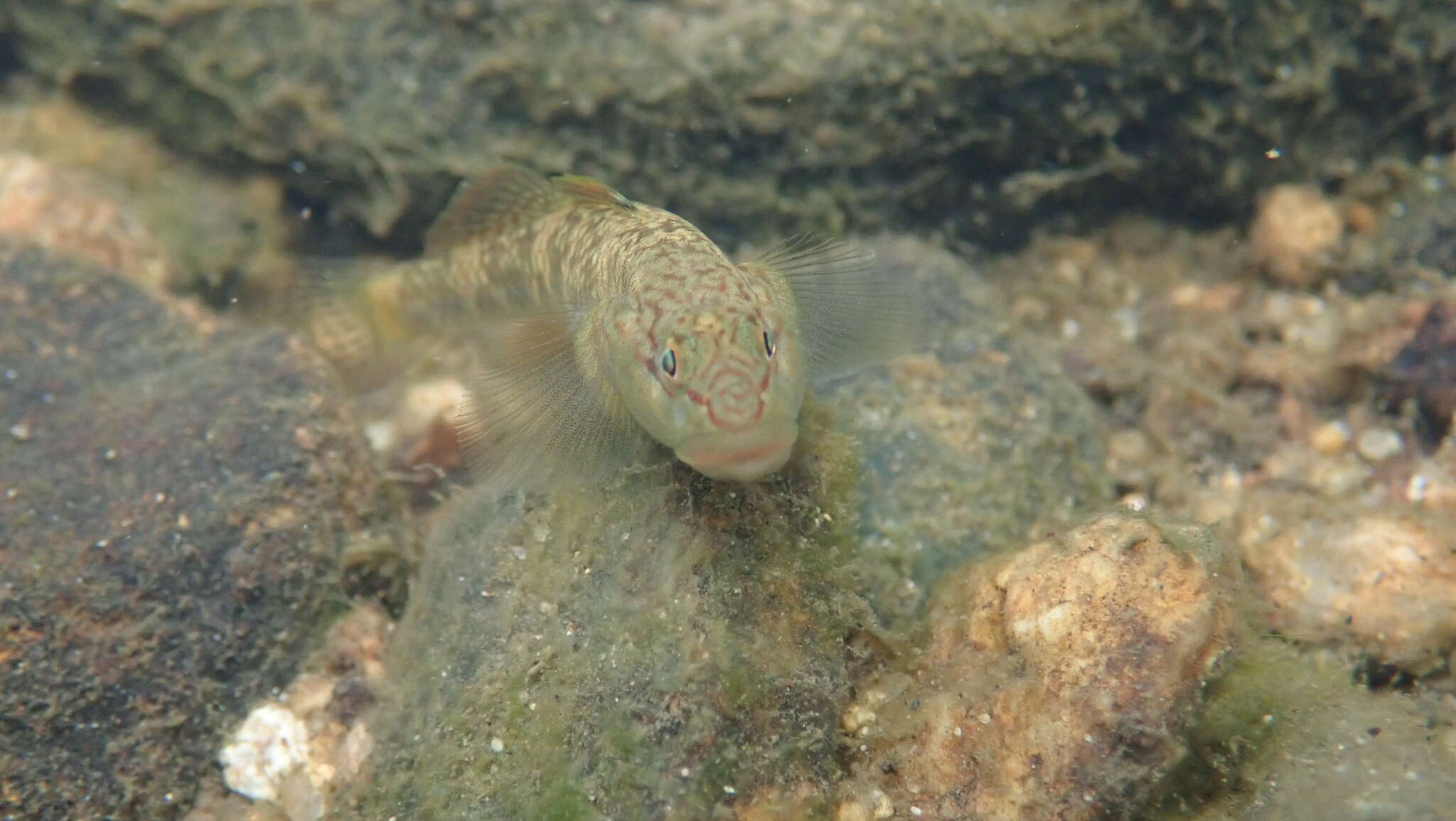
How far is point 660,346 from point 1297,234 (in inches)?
176

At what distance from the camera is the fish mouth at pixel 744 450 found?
2484mm

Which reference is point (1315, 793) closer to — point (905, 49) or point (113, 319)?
point (905, 49)

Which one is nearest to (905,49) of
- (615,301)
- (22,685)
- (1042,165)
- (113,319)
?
(1042,165)

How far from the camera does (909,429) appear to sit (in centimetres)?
400

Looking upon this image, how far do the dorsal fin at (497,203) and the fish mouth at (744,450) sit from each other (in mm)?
1842

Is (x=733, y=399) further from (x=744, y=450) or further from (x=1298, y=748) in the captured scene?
(x=1298, y=748)

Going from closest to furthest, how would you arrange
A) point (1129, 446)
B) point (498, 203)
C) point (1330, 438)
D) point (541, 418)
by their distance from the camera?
point (541, 418)
point (498, 203)
point (1330, 438)
point (1129, 446)

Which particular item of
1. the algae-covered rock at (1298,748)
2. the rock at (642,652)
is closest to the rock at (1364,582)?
the algae-covered rock at (1298,748)

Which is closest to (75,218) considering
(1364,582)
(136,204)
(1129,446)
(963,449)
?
(136,204)

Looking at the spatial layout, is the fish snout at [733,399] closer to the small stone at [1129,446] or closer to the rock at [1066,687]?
the rock at [1066,687]

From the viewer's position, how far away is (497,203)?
13.7 feet

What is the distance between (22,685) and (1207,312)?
628 centimetres

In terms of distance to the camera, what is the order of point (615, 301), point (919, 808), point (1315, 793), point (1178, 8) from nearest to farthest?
point (1315, 793)
point (919, 808)
point (615, 301)
point (1178, 8)

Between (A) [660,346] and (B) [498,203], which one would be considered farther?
(B) [498,203]
